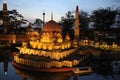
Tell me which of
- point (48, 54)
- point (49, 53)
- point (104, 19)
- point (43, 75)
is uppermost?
point (104, 19)

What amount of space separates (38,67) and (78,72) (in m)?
4.18

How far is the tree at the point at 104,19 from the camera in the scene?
48.4 meters

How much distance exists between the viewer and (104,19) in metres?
48.5

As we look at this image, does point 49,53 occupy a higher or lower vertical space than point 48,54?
higher

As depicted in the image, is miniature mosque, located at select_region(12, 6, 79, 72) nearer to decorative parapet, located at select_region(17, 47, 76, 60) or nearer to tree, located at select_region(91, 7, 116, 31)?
decorative parapet, located at select_region(17, 47, 76, 60)

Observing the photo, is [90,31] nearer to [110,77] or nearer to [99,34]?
[99,34]

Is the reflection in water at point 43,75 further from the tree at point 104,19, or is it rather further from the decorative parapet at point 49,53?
the tree at point 104,19

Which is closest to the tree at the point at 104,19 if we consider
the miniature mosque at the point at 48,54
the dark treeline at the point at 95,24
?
the dark treeline at the point at 95,24

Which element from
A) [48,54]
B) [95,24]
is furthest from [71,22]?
[48,54]

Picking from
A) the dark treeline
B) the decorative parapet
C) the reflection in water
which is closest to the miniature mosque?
the decorative parapet

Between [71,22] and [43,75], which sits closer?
[43,75]

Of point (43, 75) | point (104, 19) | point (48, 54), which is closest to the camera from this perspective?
point (43, 75)

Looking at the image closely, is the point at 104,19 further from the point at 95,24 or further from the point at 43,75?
the point at 43,75

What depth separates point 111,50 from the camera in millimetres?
34938
